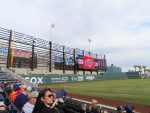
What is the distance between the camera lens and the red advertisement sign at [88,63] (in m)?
64.0

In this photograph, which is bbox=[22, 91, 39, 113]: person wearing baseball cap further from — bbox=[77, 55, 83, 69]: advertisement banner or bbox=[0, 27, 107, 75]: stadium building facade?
bbox=[77, 55, 83, 69]: advertisement banner

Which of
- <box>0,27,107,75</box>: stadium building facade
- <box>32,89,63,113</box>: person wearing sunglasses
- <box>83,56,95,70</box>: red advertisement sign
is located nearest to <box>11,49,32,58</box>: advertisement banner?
<box>0,27,107,75</box>: stadium building facade

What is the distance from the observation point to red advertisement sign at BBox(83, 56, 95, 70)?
2520 inches

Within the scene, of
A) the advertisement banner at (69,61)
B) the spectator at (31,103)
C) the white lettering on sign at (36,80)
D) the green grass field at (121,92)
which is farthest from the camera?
the advertisement banner at (69,61)

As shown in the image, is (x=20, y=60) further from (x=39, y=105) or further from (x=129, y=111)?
(x=39, y=105)

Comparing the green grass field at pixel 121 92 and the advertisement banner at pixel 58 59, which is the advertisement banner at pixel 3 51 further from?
the advertisement banner at pixel 58 59

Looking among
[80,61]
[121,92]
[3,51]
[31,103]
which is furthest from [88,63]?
[31,103]

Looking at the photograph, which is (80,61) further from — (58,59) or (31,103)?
(31,103)

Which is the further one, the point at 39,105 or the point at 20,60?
the point at 20,60

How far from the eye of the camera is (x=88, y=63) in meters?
65.2

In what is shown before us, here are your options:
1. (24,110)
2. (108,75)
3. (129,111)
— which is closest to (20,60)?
(108,75)

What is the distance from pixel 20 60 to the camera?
50.3m

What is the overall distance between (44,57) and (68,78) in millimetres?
7827

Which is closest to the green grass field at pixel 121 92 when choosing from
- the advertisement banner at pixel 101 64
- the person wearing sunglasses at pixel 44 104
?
the person wearing sunglasses at pixel 44 104
